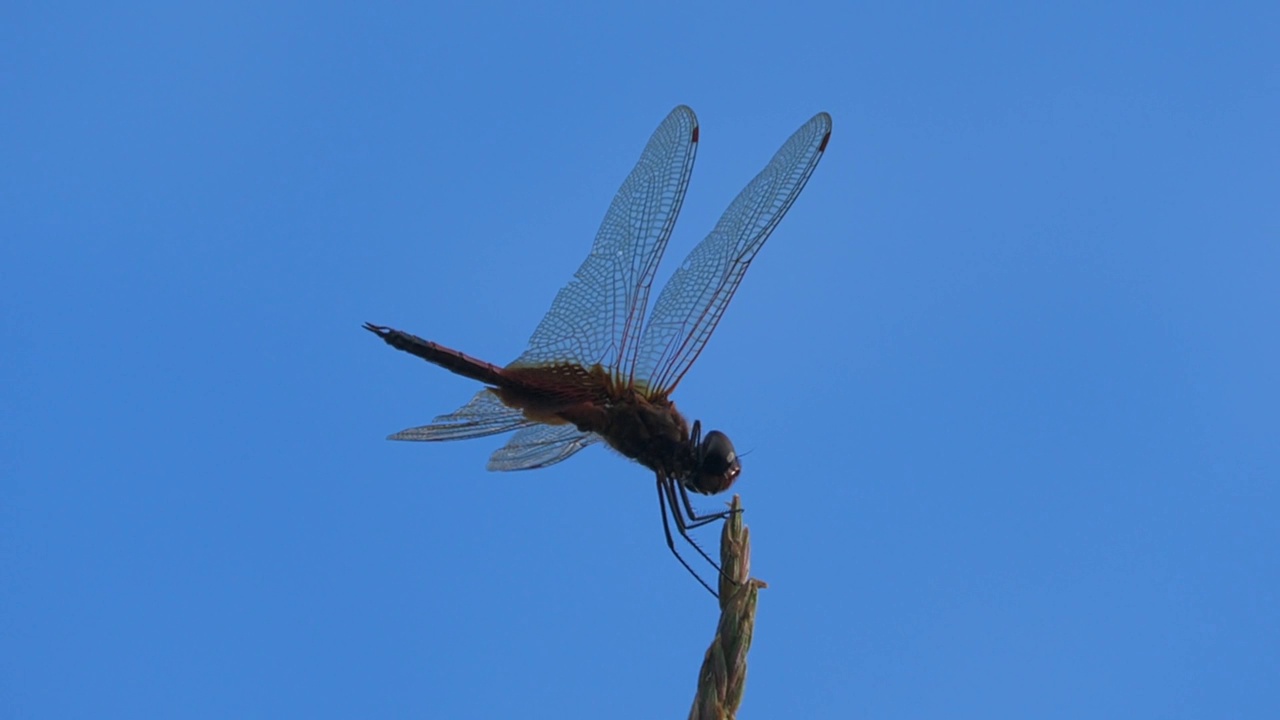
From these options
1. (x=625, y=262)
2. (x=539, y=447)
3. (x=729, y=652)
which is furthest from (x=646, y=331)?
(x=729, y=652)

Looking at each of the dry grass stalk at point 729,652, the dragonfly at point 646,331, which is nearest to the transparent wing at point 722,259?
the dragonfly at point 646,331

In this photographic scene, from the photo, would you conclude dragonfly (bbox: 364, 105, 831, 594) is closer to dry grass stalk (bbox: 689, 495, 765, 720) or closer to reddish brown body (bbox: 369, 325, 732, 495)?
reddish brown body (bbox: 369, 325, 732, 495)

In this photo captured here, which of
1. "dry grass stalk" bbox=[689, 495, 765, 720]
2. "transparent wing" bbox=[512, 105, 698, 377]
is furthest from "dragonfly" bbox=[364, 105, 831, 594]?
"dry grass stalk" bbox=[689, 495, 765, 720]

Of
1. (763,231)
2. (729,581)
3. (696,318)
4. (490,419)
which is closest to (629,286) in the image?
(696,318)

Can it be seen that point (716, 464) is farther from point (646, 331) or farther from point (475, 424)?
point (475, 424)

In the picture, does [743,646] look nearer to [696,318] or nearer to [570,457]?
[696,318]

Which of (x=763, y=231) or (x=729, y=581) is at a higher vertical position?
(x=763, y=231)

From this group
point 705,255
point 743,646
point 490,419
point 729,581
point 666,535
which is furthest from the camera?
point 490,419

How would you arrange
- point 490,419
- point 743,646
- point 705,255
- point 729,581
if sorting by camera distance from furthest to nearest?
point 490,419, point 705,255, point 729,581, point 743,646
